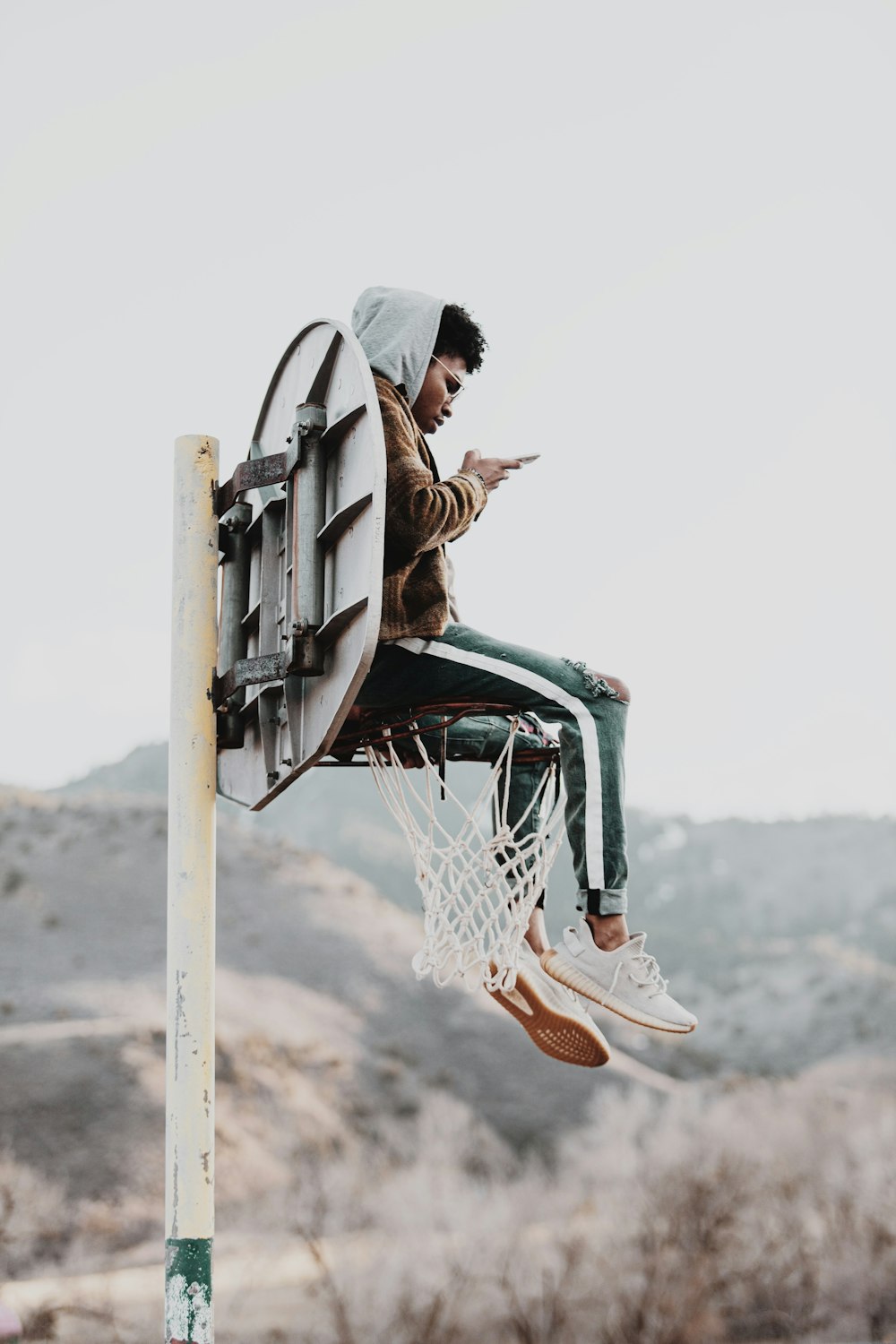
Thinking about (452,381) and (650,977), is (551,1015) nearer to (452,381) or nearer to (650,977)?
(650,977)

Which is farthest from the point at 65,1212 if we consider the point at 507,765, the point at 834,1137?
the point at 507,765

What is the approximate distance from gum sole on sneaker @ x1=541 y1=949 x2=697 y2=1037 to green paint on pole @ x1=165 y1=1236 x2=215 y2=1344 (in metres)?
1.19

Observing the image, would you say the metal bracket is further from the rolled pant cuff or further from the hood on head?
the rolled pant cuff

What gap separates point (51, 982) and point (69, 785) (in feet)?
109

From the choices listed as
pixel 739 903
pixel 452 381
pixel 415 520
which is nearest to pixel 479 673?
pixel 415 520

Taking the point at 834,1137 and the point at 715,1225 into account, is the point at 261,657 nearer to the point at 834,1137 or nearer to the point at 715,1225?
the point at 715,1225

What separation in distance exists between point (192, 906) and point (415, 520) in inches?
48.8

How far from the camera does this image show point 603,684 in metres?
4.41

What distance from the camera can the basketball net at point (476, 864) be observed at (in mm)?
4523

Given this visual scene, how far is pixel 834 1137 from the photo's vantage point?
112ft

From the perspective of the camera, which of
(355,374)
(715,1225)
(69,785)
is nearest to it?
(355,374)

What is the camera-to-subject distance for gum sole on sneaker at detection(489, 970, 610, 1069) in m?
4.68

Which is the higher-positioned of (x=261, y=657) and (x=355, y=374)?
(x=355, y=374)

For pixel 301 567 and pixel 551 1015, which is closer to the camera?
pixel 301 567
